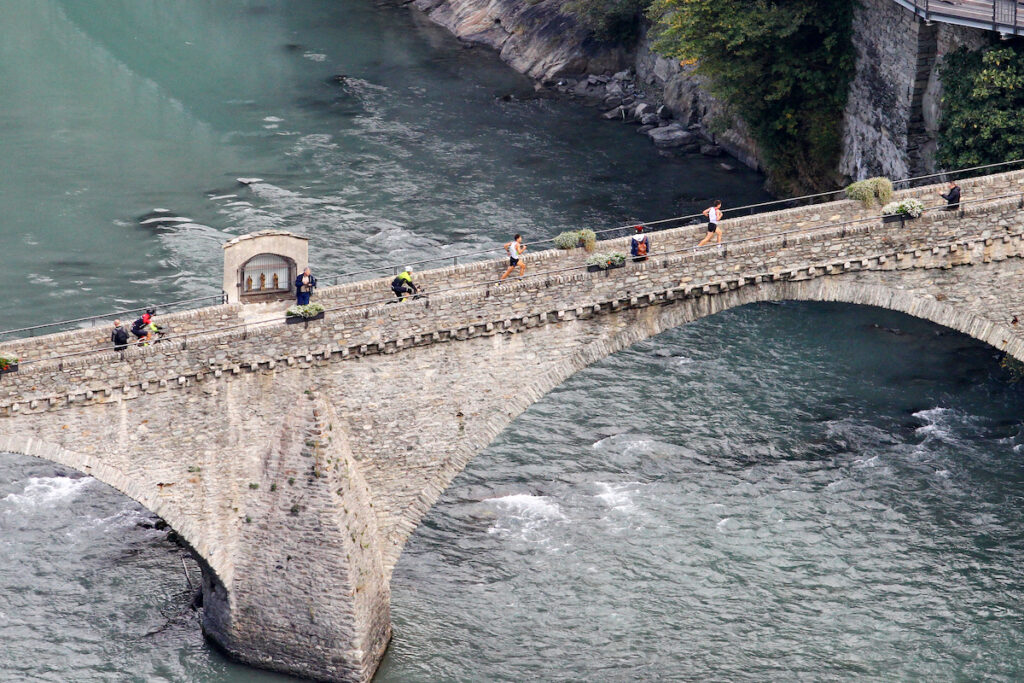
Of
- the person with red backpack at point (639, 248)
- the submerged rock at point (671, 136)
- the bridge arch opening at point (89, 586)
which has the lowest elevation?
the bridge arch opening at point (89, 586)

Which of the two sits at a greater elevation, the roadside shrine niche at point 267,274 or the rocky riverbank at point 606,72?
the rocky riverbank at point 606,72

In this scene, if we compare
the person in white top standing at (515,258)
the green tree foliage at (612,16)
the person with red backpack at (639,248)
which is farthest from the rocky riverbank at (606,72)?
the person with red backpack at (639,248)

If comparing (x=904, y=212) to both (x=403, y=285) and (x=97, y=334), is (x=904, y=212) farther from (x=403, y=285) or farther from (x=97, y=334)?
(x=97, y=334)

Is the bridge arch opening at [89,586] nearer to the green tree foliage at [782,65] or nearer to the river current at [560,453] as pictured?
the river current at [560,453]

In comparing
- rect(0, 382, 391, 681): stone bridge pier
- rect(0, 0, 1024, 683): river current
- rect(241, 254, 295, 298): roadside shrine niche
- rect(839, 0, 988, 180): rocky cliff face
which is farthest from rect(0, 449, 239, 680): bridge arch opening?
rect(839, 0, 988, 180): rocky cliff face

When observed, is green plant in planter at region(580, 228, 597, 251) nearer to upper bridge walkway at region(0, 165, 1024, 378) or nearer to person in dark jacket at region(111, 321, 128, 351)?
upper bridge walkway at region(0, 165, 1024, 378)

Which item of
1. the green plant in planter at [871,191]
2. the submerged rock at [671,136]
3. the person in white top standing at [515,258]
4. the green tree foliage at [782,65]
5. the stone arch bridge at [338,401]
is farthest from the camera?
the submerged rock at [671,136]

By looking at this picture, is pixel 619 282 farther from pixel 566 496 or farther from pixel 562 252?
pixel 566 496
